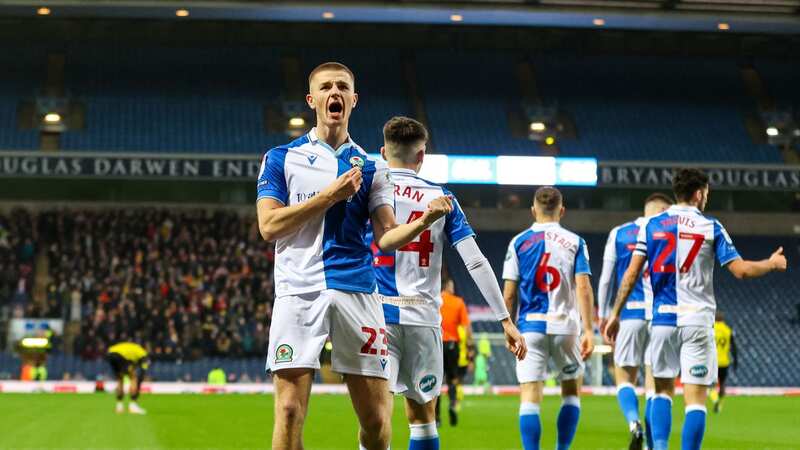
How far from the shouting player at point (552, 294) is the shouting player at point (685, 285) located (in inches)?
18.6

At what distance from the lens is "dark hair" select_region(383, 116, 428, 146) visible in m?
7.73

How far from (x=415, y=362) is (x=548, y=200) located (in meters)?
3.03

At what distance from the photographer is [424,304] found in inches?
313

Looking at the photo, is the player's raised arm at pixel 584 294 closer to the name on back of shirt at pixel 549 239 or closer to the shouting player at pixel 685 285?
the name on back of shirt at pixel 549 239

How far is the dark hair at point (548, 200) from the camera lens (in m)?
10.4

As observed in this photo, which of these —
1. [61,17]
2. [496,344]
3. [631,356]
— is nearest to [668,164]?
[496,344]

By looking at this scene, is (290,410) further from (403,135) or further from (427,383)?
(403,135)

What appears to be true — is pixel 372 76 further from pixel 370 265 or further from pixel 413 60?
pixel 370 265

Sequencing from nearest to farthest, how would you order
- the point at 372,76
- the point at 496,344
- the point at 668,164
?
the point at 496,344, the point at 668,164, the point at 372,76

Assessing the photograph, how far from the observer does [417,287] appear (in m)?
8.01

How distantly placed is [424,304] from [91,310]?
91.9ft

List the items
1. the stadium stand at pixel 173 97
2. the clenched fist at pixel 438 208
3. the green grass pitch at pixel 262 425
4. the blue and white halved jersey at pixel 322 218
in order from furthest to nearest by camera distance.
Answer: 1. the stadium stand at pixel 173 97
2. the green grass pitch at pixel 262 425
3. the blue and white halved jersey at pixel 322 218
4. the clenched fist at pixel 438 208

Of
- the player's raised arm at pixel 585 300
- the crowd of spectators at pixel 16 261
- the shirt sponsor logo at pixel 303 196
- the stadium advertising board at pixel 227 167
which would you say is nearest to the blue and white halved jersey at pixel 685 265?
the player's raised arm at pixel 585 300

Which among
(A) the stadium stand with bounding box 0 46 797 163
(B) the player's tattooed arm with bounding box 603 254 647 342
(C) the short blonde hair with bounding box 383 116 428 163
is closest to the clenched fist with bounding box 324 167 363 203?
(C) the short blonde hair with bounding box 383 116 428 163
